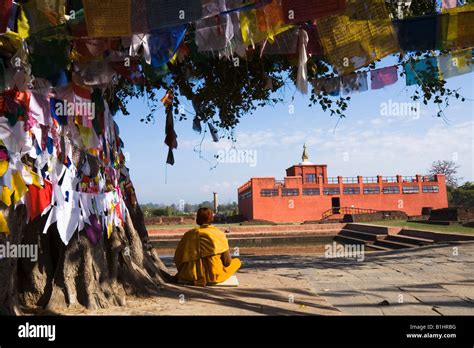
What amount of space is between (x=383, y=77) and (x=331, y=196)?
96.4 ft

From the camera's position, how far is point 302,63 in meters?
4.66

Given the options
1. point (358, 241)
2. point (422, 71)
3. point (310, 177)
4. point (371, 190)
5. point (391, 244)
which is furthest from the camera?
point (310, 177)

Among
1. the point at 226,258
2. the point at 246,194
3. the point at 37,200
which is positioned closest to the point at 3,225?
the point at 37,200

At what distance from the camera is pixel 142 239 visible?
20.9ft

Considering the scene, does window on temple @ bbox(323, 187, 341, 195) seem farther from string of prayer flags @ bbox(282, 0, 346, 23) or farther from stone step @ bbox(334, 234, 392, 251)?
string of prayer flags @ bbox(282, 0, 346, 23)

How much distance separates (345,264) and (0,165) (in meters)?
6.64

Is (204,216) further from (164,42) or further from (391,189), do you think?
(391,189)

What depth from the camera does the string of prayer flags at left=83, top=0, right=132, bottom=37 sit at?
3443mm

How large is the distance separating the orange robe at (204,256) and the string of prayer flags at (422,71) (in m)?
3.57

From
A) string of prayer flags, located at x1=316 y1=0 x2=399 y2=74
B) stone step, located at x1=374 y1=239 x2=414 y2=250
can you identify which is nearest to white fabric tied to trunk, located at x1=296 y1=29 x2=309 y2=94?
string of prayer flags, located at x1=316 y1=0 x2=399 y2=74

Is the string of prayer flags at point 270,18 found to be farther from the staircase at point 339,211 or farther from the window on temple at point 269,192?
the staircase at point 339,211

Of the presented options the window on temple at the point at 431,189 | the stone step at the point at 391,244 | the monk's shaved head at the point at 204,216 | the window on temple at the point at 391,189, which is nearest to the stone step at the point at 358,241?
the stone step at the point at 391,244

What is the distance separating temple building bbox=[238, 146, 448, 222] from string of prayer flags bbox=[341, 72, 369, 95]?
27.3 metres

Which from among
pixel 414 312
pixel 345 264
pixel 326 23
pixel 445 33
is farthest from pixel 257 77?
pixel 414 312
